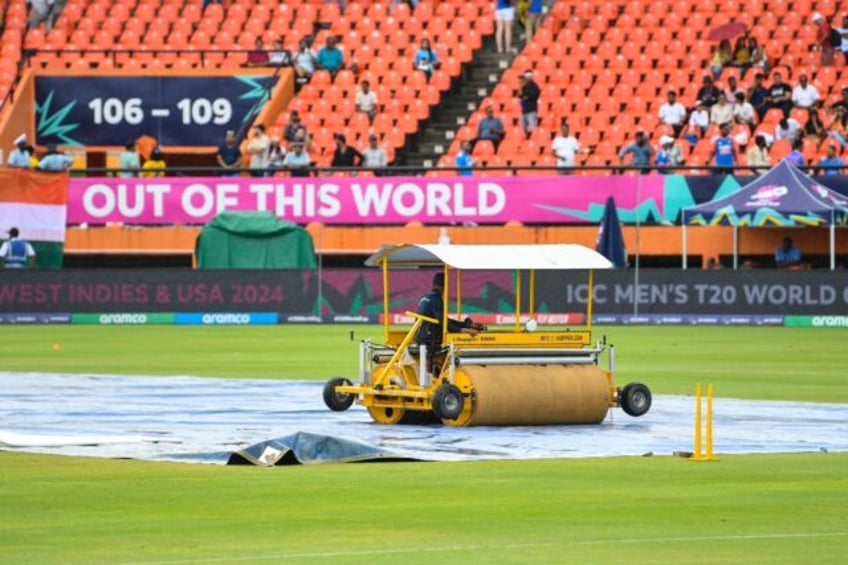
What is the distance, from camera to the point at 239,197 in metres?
50.7

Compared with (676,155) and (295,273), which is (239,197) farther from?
(676,155)

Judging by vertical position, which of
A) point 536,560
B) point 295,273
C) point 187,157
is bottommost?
point 536,560

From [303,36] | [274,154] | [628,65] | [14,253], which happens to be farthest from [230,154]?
[628,65]

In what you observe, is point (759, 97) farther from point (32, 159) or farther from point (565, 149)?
point (32, 159)

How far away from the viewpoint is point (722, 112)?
48.2 m

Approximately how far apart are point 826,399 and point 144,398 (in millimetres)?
8017

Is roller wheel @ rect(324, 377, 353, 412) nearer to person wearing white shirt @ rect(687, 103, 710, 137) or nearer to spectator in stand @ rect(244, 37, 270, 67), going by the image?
person wearing white shirt @ rect(687, 103, 710, 137)

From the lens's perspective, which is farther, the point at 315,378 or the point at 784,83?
the point at 784,83

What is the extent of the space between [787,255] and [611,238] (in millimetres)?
3780

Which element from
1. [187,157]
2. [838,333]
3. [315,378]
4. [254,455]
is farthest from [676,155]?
[254,455]

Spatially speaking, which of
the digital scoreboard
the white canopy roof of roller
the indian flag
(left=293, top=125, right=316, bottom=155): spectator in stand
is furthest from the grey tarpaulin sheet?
the digital scoreboard

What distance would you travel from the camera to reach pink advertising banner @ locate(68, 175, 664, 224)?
4822 cm

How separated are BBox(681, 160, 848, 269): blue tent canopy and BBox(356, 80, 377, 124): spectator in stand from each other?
10790 mm

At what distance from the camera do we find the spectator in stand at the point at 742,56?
1981 inches
